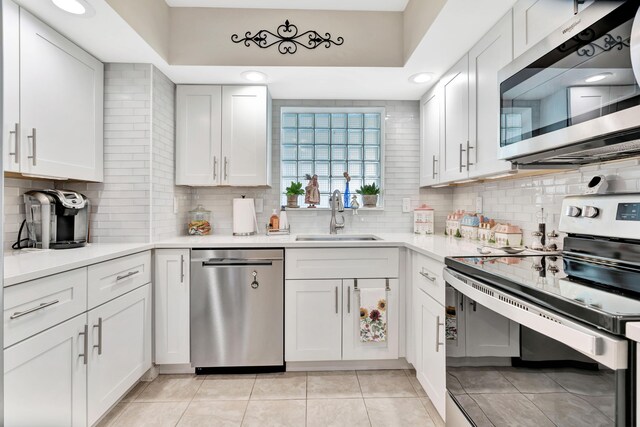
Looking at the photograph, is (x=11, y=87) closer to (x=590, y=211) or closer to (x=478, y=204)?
(x=590, y=211)

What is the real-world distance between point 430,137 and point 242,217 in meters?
1.64

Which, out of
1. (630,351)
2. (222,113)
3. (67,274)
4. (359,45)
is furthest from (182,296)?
(630,351)

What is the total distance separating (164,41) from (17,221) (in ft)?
4.48

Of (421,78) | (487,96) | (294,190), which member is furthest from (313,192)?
(487,96)

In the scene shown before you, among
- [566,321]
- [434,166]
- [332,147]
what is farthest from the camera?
[332,147]

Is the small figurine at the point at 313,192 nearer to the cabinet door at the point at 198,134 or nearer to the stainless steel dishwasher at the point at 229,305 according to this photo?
the cabinet door at the point at 198,134

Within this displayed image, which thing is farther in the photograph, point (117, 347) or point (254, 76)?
point (254, 76)

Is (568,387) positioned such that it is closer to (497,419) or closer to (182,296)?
(497,419)

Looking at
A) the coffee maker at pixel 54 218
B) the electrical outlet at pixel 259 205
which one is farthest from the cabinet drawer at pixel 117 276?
the electrical outlet at pixel 259 205

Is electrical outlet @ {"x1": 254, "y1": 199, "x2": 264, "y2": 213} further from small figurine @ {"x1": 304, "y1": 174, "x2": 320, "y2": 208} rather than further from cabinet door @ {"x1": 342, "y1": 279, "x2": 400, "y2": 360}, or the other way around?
cabinet door @ {"x1": 342, "y1": 279, "x2": 400, "y2": 360}

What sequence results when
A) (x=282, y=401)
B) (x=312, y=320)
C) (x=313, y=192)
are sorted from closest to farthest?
1. (x=282, y=401)
2. (x=312, y=320)
3. (x=313, y=192)

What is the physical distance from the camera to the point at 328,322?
2.37 m

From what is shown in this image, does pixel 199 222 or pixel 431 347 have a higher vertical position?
pixel 199 222

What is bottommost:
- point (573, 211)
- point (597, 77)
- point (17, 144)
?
point (573, 211)
